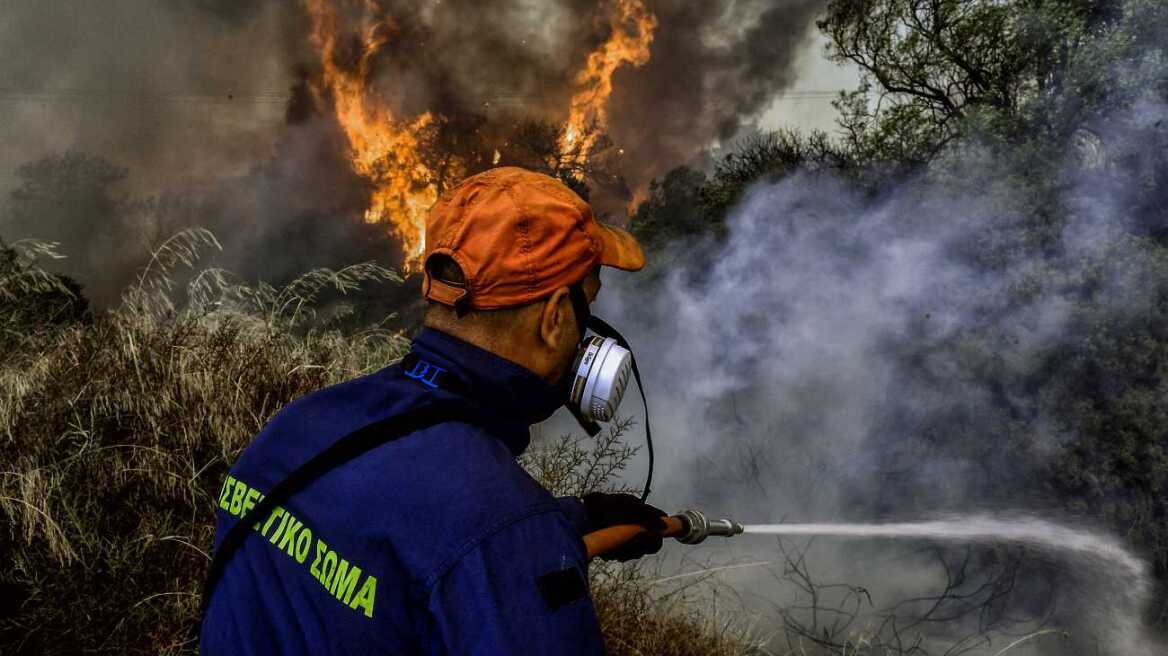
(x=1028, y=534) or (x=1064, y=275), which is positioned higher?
(x=1064, y=275)

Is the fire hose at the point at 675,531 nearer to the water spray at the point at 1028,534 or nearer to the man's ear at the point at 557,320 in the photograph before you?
the man's ear at the point at 557,320

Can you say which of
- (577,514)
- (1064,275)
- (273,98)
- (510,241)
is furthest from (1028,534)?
(273,98)

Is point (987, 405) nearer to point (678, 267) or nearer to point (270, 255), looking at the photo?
point (678, 267)

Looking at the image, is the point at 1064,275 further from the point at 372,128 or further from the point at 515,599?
the point at 372,128

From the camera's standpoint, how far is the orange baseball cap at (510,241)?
128 cm

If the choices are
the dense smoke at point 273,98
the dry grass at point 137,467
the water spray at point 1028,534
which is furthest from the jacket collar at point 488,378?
the dense smoke at point 273,98

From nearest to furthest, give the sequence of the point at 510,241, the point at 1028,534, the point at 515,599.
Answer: the point at 515,599 → the point at 510,241 → the point at 1028,534

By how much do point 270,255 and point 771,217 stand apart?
12998 mm

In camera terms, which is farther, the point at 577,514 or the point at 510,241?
the point at 577,514

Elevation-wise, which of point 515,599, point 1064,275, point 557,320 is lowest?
point 515,599

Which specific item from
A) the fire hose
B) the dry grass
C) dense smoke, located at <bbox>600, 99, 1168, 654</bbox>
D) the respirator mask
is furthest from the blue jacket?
dense smoke, located at <bbox>600, 99, 1168, 654</bbox>

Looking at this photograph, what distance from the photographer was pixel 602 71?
57.6 feet

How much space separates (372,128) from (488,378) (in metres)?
18.1

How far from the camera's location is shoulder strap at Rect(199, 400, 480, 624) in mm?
1136
